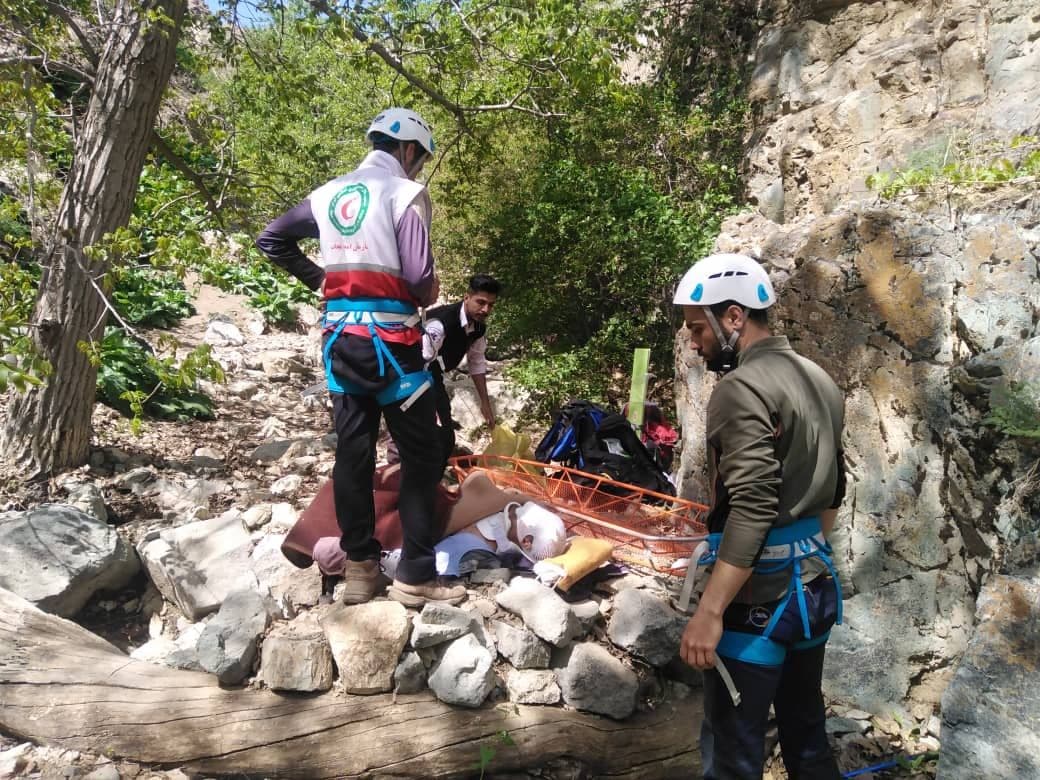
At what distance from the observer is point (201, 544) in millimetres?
4215

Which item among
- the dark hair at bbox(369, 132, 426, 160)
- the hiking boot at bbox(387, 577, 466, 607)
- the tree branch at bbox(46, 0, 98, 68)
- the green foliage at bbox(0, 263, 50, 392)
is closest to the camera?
the green foliage at bbox(0, 263, 50, 392)

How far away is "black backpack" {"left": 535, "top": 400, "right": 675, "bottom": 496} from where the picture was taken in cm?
577

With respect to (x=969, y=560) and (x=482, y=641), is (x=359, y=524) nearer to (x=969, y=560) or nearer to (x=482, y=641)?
(x=482, y=641)

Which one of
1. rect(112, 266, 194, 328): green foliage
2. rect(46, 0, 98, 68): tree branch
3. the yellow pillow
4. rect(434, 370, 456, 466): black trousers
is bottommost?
the yellow pillow

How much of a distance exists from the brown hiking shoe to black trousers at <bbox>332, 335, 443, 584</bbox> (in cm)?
4

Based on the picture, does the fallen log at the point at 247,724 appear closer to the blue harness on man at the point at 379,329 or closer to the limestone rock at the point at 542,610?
the limestone rock at the point at 542,610

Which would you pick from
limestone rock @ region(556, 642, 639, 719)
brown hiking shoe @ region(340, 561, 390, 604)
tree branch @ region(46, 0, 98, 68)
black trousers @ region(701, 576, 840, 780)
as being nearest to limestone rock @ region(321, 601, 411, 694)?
brown hiking shoe @ region(340, 561, 390, 604)

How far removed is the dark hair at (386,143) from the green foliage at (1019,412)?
2766mm

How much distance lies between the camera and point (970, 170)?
4.09 meters

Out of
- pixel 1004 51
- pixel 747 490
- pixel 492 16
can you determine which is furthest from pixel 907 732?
pixel 492 16

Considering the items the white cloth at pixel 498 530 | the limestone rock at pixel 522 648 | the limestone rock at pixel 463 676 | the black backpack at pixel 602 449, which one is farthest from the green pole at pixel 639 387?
the limestone rock at pixel 463 676

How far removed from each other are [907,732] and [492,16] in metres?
6.24

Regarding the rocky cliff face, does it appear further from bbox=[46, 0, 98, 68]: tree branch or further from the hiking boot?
bbox=[46, 0, 98, 68]: tree branch

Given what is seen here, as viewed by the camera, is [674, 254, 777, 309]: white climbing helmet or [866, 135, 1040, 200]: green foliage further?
[866, 135, 1040, 200]: green foliage
